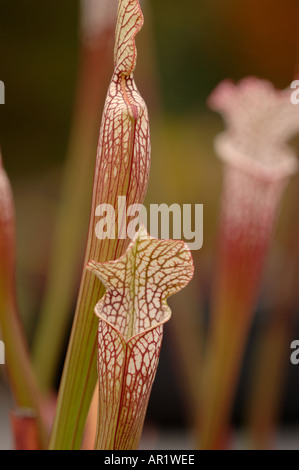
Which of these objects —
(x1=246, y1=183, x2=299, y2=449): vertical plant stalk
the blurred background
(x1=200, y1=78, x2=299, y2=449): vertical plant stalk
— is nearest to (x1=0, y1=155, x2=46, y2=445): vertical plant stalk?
(x1=200, y1=78, x2=299, y2=449): vertical plant stalk

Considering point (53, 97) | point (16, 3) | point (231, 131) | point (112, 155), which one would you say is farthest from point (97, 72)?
point (53, 97)

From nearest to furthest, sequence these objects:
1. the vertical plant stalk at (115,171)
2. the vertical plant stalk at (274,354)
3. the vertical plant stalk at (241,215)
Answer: the vertical plant stalk at (115,171) < the vertical plant stalk at (241,215) < the vertical plant stalk at (274,354)

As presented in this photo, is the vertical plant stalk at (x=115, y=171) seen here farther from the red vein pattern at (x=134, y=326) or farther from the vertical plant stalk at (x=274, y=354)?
the vertical plant stalk at (x=274, y=354)

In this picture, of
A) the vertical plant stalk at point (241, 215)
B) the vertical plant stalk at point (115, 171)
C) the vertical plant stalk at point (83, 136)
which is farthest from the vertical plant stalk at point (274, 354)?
the vertical plant stalk at point (115, 171)

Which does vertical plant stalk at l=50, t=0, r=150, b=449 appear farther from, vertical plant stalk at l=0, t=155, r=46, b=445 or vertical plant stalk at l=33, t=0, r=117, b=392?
vertical plant stalk at l=33, t=0, r=117, b=392

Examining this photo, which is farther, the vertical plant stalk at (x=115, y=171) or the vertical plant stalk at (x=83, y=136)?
the vertical plant stalk at (x=83, y=136)

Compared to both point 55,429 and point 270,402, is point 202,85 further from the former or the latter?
point 55,429

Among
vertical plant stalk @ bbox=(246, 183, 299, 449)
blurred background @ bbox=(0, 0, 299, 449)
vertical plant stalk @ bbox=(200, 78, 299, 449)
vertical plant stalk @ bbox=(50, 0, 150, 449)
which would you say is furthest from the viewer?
blurred background @ bbox=(0, 0, 299, 449)
